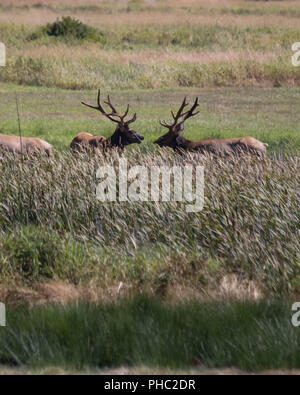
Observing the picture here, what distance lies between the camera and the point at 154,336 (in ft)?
21.5

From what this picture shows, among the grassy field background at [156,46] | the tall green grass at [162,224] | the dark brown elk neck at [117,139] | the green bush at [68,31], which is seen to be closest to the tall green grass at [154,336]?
the tall green grass at [162,224]

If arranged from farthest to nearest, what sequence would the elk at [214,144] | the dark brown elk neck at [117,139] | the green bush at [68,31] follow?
the green bush at [68,31] < the dark brown elk neck at [117,139] < the elk at [214,144]

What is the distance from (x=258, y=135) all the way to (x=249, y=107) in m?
5.26

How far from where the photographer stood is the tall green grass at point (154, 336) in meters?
6.22

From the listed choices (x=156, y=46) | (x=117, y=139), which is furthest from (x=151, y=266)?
(x=156, y=46)

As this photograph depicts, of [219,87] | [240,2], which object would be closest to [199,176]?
[219,87]

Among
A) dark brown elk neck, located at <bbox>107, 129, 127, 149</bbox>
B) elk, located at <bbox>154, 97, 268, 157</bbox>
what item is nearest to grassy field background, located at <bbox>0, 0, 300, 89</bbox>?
dark brown elk neck, located at <bbox>107, 129, 127, 149</bbox>

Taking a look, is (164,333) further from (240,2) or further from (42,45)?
(240,2)

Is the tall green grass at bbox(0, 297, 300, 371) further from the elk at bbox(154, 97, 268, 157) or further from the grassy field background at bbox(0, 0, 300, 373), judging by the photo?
the elk at bbox(154, 97, 268, 157)

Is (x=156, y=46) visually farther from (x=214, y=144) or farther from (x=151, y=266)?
(x=151, y=266)

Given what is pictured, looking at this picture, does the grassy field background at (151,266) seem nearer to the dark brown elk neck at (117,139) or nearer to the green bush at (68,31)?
the dark brown elk neck at (117,139)

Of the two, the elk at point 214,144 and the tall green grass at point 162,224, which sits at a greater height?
the elk at point 214,144

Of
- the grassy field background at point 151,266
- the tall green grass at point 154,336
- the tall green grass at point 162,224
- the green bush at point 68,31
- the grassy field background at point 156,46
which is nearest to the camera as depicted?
the tall green grass at point 154,336

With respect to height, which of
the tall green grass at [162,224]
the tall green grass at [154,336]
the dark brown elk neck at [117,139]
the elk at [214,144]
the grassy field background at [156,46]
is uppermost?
the grassy field background at [156,46]
